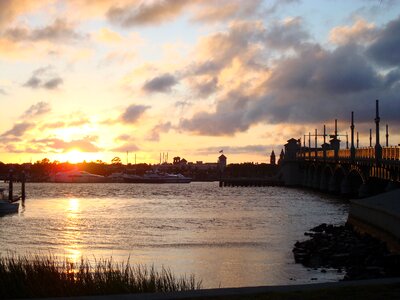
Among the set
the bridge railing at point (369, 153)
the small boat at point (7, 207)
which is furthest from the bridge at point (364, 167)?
the small boat at point (7, 207)

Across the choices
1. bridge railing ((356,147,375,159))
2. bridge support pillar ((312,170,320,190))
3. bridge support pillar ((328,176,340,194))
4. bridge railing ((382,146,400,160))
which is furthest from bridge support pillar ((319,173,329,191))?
bridge railing ((382,146,400,160))

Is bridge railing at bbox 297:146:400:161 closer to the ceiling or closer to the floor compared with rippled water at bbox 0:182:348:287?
closer to the ceiling

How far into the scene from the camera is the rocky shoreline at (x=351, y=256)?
31797 mm

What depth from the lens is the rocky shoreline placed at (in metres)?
31.8

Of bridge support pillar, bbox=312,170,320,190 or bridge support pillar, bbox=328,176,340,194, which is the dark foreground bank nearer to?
bridge support pillar, bbox=328,176,340,194

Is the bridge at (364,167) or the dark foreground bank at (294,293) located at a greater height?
the bridge at (364,167)

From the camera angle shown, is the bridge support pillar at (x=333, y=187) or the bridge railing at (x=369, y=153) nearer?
the bridge railing at (x=369, y=153)

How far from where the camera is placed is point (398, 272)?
3077cm

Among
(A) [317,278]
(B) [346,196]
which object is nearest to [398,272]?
(A) [317,278]

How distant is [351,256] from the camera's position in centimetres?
3959

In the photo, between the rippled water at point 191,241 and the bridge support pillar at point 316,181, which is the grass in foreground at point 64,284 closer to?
the rippled water at point 191,241

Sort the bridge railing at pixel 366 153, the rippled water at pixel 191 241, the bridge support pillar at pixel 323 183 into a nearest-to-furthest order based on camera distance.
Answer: the rippled water at pixel 191 241 → the bridge railing at pixel 366 153 → the bridge support pillar at pixel 323 183

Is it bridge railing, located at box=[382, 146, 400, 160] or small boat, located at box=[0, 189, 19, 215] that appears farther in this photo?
small boat, located at box=[0, 189, 19, 215]

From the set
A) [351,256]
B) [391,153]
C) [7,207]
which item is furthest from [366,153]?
[351,256]
